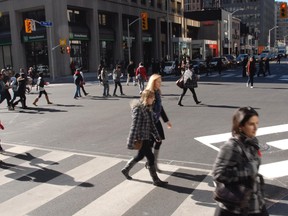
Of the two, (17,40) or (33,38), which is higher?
(33,38)

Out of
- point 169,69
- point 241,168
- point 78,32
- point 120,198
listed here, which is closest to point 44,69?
point 78,32

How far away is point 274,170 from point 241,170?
157 inches

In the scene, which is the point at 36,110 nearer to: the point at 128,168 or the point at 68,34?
the point at 128,168

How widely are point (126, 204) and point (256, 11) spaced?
6238 inches

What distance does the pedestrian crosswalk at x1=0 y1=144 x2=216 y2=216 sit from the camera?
5.26 m

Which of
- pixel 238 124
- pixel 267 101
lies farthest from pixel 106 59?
pixel 238 124

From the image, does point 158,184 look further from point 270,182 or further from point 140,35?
point 140,35

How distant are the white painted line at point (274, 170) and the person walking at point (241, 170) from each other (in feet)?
11.4

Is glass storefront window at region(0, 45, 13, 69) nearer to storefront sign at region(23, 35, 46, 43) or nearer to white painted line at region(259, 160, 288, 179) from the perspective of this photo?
storefront sign at region(23, 35, 46, 43)

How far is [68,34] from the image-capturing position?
43531 mm

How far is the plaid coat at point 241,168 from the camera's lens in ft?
10.2

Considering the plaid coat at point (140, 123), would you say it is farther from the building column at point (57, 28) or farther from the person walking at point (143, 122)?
the building column at point (57, 28)

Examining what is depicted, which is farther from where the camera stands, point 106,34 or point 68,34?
point 106,34

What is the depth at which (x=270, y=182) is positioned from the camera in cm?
614
